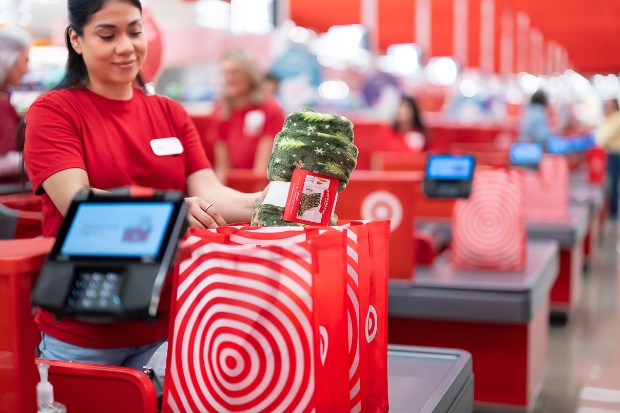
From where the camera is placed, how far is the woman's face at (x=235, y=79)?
15.7 feet

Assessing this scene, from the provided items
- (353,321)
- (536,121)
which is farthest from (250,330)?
(536,121)

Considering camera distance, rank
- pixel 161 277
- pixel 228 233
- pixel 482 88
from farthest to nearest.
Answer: pixel 482 88
pixel 228 233
pixel 161 277

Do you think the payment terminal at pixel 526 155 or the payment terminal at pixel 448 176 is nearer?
the payment terminal at pixel 448 176

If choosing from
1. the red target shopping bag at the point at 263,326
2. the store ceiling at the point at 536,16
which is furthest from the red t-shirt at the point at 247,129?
the store ceiling at the point at 536,16

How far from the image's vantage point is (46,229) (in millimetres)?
2100

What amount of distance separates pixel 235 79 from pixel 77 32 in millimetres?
2817

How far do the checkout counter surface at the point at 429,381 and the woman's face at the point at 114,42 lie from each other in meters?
1.02

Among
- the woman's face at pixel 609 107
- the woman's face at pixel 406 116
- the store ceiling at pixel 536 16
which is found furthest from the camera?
the store ceiling at pixel 536 16

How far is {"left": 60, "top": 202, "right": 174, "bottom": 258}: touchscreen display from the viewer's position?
1.28 m

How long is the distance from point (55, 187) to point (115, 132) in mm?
234

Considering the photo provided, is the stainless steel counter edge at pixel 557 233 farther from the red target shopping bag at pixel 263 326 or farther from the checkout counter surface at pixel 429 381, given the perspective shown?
the red target shopping bag at pixel 263 326

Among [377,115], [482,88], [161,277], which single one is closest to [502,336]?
[161,277]

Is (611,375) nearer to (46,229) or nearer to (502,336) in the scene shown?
(502,336)

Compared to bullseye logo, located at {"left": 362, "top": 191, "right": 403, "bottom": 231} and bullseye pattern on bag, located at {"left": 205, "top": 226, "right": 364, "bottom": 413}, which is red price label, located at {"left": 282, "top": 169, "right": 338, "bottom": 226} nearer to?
bullseye pattern on bag, located at {"left": 205, "top": 226, "right": 364, "bottom": 413}
